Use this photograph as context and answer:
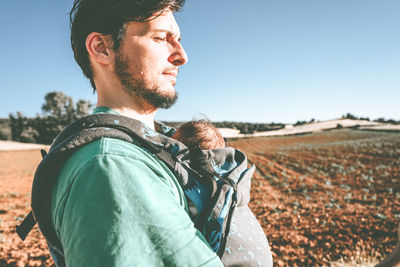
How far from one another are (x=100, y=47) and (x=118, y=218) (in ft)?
3.62

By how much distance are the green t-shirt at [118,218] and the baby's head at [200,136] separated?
1597 mm

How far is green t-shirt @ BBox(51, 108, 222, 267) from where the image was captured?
1.90ft

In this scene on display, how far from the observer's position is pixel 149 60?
4.14ft

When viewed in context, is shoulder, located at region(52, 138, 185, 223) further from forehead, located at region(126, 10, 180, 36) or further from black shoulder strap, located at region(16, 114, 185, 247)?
forehead, located at region(126, 10, 180, 36)

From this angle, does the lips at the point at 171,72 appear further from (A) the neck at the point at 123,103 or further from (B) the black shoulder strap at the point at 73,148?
(B) the black shoulder strap at the point at 73,148

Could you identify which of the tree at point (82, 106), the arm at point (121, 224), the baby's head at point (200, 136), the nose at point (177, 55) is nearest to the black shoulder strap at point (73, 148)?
the arm at point (121, 224)

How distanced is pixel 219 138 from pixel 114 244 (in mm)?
2041

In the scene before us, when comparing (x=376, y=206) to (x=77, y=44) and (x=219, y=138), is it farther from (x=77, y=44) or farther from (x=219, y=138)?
(x=77, y=44)

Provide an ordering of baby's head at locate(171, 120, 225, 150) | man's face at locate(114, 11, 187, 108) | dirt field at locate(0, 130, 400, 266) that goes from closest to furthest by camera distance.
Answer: man's face at locate(114, 11, 187, 108) < baby's head at locate(171, 120, 225, 150) < dirt field at locate(0, 130, 400, 266)

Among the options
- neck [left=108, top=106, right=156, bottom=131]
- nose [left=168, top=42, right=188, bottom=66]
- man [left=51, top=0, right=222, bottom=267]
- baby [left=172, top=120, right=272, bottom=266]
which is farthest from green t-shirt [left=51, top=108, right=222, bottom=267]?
nose [left=168, top=42, right=188, bottom=66]

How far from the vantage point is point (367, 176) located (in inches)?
500

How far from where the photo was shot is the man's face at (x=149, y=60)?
1256mm

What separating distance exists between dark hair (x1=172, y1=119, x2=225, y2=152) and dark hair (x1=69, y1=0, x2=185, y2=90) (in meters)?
1.17

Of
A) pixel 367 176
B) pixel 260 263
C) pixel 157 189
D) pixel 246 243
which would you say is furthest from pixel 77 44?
pixel 367 176
